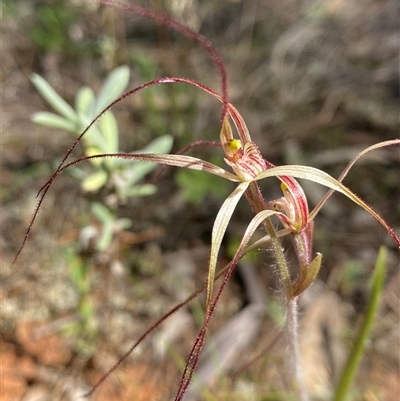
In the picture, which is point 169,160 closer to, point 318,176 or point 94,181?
point 318,176

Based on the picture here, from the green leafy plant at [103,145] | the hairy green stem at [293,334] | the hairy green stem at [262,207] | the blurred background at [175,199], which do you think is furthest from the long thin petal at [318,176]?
the green leafy plant at [103,145]

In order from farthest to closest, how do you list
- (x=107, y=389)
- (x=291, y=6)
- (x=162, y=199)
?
(x=291, y=6) → (x=162, y=199) → (x=107, y=389)

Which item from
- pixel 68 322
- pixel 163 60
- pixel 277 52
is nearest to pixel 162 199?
pixel 68 322

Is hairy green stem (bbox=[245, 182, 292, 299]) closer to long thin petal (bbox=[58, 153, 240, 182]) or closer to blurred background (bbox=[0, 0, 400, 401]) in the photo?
long thin petal (bbox=[58, 153, 240, 182])

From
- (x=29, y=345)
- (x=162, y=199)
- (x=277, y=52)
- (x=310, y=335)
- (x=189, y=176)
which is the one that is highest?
(x=277, y=52)

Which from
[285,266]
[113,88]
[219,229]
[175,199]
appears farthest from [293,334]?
[175,199]

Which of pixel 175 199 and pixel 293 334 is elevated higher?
pixel 293 334

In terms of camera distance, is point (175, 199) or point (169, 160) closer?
point (169, 160)

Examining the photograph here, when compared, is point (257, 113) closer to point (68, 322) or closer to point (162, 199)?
point (162, 199)
